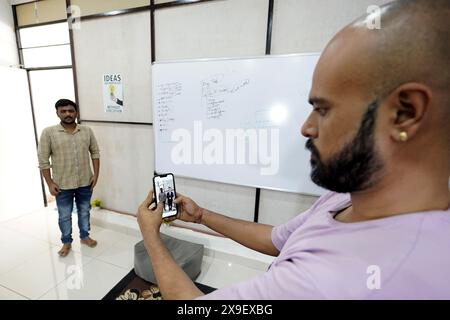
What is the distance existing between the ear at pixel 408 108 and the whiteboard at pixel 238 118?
4.05 ft

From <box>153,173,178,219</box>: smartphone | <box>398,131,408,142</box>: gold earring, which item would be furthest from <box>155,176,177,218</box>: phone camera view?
<box>398,131,408,142</box>: gold earring

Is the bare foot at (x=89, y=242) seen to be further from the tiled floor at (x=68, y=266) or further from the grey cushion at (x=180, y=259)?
the grey cushion at (x=180, y=259)

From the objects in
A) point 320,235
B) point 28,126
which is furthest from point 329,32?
point 28,126

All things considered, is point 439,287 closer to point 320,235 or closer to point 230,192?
point 320,235

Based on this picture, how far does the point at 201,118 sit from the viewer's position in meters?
1.89

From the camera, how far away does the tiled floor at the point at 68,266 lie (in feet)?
5.33

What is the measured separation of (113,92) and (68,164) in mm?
780

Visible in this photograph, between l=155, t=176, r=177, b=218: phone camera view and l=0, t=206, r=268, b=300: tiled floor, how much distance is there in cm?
103

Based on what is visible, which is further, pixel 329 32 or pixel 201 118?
pixel 201 118

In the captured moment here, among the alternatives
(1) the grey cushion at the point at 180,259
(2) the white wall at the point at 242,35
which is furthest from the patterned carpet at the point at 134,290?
(2) the white wall at the point at 242,35

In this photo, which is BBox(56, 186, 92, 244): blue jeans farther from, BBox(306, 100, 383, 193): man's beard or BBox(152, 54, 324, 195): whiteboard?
BBox(306, 100, 383, 193): man's beard

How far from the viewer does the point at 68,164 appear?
2.00 metres
